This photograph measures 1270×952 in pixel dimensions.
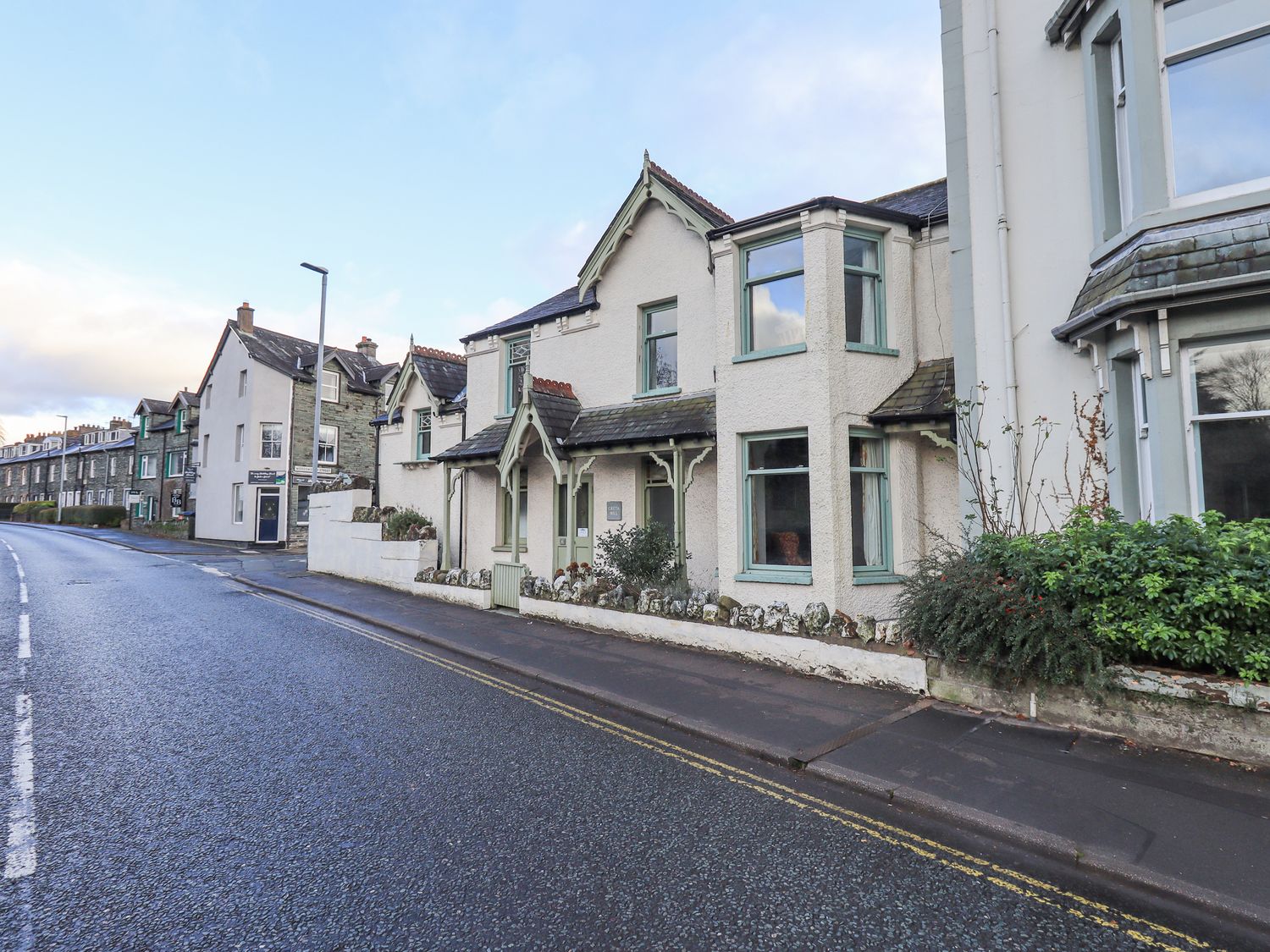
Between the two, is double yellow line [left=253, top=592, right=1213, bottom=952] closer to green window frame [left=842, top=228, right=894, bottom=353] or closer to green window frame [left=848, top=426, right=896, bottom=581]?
green window frame [left=848, top=426, right=896, bottom=581]

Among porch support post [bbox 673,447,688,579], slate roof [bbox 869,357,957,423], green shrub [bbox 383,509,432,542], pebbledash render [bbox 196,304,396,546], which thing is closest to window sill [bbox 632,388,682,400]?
porch support post [bbox 673,447,688,579]

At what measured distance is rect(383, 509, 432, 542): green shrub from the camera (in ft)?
54.2

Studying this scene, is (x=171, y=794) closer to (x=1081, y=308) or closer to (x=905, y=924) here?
(x=905, y=924)

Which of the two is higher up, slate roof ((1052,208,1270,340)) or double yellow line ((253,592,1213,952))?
slate roof ((1052,208,1270,340))

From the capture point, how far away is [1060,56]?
7.68 meters

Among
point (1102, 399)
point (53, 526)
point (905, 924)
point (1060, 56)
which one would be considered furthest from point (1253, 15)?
point (53, 526)

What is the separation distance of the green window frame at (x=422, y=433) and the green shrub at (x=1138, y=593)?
607 inches

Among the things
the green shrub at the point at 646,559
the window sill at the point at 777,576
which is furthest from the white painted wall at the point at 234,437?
the window sill at the point at 777,576

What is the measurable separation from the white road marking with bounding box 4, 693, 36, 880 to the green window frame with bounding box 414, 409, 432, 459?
13.1 metres

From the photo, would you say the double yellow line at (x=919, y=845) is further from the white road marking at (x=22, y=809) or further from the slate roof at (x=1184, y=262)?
the slate roof at (x=1184, y=262)

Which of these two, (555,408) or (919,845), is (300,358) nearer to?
(555,408)

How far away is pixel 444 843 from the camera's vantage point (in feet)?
12.8

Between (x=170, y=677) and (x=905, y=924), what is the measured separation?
8.11 m

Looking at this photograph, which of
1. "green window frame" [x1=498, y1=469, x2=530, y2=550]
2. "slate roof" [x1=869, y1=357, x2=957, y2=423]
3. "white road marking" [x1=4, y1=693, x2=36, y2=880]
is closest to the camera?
"white road marking" [x1=4, y1=693, x2=36, y2=880]
